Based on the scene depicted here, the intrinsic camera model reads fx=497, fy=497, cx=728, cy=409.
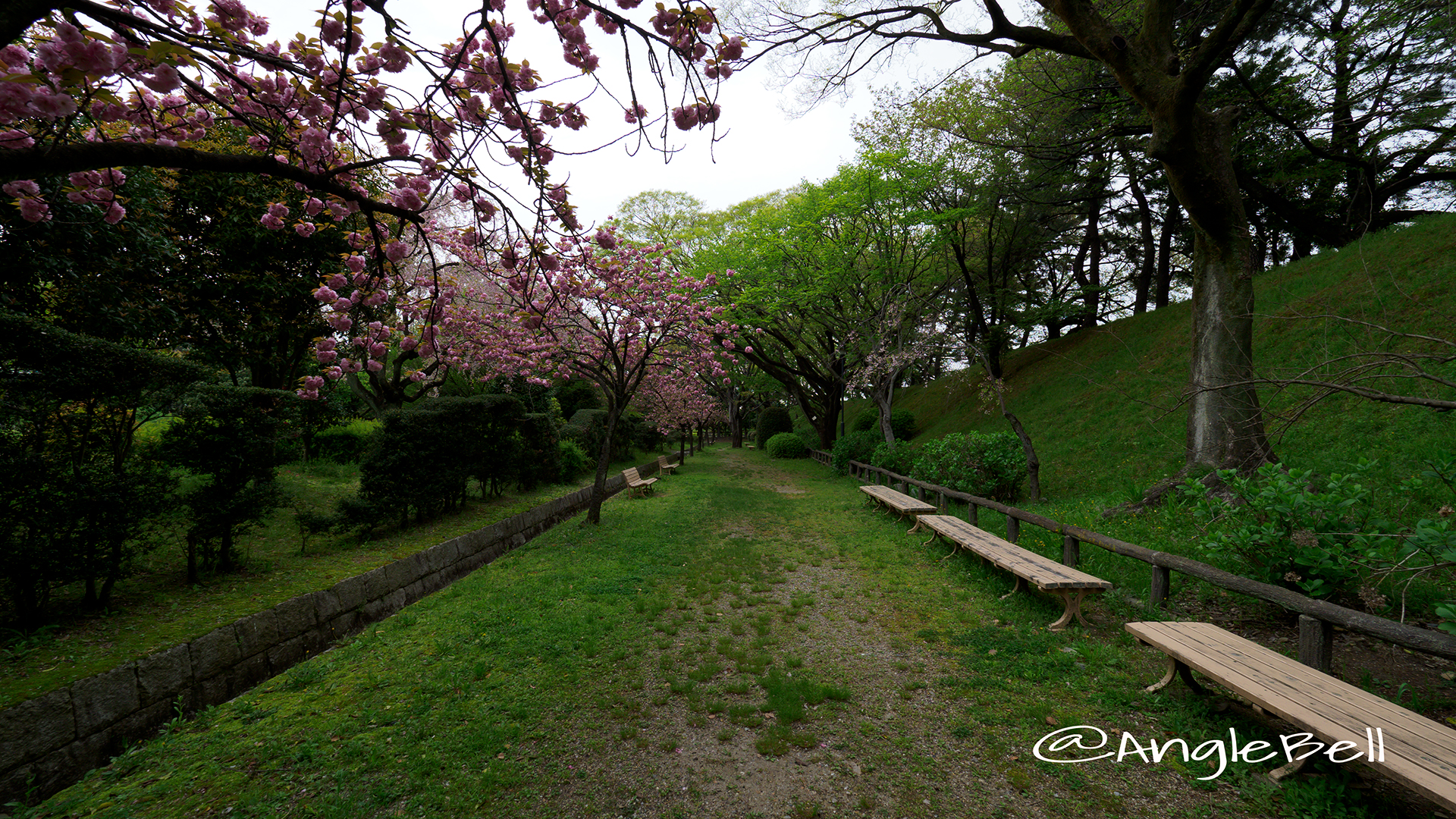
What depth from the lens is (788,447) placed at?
79.9ft

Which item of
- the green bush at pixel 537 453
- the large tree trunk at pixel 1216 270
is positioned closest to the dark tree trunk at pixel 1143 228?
the large tree trunk at pixel 1216 270

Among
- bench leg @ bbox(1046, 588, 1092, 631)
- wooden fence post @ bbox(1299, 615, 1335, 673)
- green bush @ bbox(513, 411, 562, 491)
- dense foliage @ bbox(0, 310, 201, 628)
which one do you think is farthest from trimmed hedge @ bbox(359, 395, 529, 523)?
wooden fence post @ bbox(1299, 615, 1335, 673)

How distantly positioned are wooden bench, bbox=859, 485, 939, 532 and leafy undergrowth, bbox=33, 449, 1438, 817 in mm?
2513

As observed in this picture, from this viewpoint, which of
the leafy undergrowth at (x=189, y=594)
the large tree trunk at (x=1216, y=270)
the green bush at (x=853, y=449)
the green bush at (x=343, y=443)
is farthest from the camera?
the green bush at (x=853, y=449)

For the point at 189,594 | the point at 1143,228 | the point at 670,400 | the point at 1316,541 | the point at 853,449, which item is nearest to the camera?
the point at 1316,541

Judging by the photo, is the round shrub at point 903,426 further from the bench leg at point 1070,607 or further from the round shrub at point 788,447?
the bench leg at point 1070,607

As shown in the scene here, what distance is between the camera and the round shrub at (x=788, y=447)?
24.4 metres

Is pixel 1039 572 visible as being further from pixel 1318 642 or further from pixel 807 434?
pixel 807 434

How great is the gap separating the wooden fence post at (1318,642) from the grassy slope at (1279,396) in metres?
1.59

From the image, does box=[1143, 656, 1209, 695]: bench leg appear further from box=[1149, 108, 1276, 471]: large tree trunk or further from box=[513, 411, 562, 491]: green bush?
box=[513, 411, 562, 491]: green bush

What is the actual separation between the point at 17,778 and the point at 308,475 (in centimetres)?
878

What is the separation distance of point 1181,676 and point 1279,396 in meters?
5.60

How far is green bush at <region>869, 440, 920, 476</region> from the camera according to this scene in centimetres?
1227

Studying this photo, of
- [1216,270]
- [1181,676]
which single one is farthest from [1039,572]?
[1216,270]
